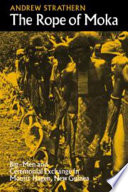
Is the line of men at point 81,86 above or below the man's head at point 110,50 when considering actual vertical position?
below

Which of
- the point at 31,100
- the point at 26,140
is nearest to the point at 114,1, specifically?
the point at 31,100

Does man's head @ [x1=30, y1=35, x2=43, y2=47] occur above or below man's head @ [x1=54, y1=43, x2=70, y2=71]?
above

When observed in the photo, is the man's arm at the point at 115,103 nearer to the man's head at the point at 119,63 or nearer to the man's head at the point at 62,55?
the man's head at the point at 119,63

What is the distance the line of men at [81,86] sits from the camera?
4.82 meters

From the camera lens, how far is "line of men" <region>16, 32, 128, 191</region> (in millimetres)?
4824

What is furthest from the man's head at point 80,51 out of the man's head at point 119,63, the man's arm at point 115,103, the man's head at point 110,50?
the man's arm at point 115,103

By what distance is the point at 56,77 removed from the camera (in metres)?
4.86

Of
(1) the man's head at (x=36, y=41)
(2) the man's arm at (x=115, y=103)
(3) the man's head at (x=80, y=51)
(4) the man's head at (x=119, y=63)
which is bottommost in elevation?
(2) the man's arm at (x=115, y=103)

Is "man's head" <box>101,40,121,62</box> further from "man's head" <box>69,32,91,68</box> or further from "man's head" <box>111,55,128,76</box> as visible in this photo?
"man's head" <box>69,32,91,68</box>

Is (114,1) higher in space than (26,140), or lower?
higher

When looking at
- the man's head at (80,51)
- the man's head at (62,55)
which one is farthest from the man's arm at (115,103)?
the man's head at (62,55)

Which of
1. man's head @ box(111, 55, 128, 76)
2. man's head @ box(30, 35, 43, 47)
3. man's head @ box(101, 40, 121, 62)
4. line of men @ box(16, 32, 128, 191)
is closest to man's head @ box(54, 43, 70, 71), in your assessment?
line of men @ box(16, 32, 128, 191)

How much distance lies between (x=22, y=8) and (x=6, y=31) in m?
0.28

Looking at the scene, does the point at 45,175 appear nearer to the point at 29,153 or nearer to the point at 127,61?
the point at 29,153
